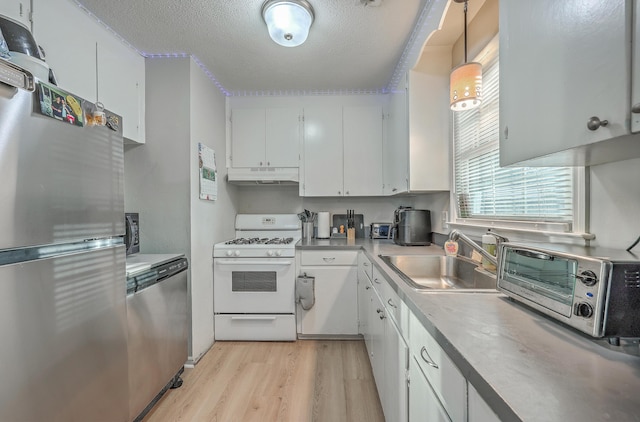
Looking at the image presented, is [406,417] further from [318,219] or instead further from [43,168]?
[318,219]

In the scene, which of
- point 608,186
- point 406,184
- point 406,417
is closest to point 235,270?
point 406,184

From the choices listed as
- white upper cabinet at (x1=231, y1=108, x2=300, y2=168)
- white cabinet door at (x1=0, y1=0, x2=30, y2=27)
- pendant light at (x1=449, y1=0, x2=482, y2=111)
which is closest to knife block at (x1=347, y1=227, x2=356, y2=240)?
white upper cabinet at (x1=231, y1=108, x2=300, y2=168)

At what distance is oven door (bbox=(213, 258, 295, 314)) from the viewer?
8.38 feet

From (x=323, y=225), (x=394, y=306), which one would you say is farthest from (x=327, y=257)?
(x=394, y=306)

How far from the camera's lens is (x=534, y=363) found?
0.59 metres

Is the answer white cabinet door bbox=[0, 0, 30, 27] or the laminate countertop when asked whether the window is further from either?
white cabinet door bbox=[0, 0, 30, 27]

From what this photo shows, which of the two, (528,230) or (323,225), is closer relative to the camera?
(528,230)

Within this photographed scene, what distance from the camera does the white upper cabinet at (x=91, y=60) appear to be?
1.48 meters

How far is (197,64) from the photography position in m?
2.35

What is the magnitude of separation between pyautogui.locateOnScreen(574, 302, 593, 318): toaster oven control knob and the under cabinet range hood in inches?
97.1

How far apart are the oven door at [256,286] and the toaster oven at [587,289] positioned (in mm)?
1945

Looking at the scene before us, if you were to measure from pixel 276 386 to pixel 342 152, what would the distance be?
215 centimetres

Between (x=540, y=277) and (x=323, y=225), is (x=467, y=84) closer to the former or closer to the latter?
(x=540, y=277)

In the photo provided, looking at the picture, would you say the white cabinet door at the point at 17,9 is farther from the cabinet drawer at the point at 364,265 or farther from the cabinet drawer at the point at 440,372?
the cabinet drawer at the point at 364,265
